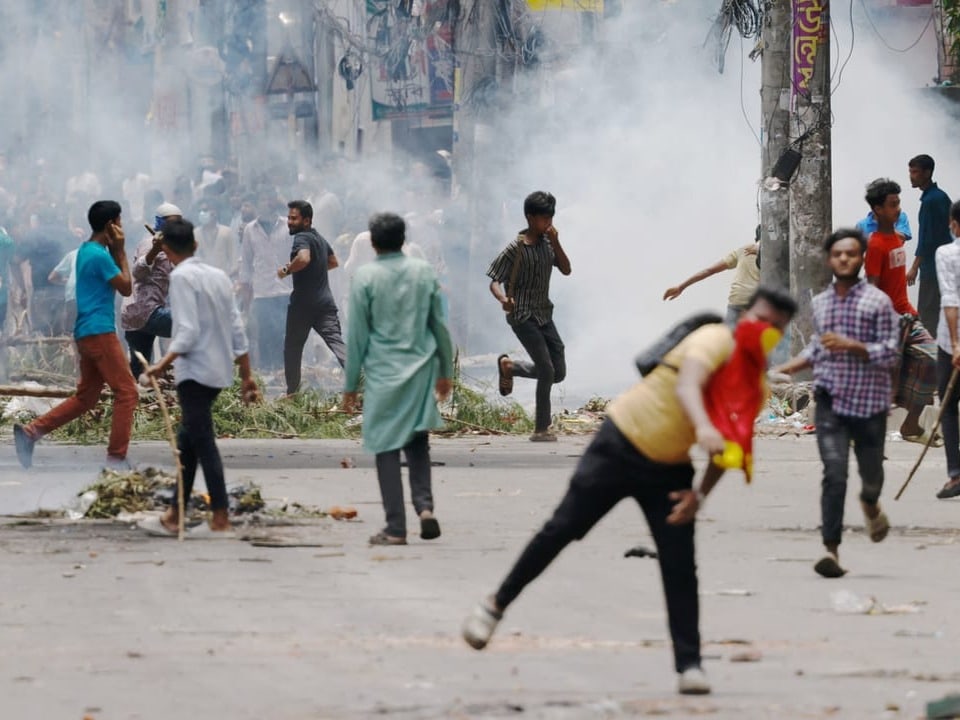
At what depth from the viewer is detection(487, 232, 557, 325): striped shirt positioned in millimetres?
14109

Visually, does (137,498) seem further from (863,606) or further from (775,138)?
(775,138)

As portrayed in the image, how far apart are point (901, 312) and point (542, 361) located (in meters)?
2.91

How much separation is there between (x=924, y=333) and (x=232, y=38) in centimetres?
2182

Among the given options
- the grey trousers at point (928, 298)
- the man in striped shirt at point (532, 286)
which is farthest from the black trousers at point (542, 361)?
the grey trousers at point (928, 298)

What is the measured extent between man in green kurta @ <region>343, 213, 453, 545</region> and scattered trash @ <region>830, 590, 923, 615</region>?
220 cm

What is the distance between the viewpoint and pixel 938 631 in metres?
A: 7.18

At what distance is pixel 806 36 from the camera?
640 inches

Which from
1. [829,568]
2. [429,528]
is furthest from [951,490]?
[429,528]

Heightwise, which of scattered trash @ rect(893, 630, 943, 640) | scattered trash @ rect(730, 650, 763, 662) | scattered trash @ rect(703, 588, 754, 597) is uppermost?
scattered trash @ rect(730, 650, 763, 662)

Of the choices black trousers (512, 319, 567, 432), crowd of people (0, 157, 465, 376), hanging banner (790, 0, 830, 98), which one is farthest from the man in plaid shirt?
hanging banner (790, 0, 830, 98)

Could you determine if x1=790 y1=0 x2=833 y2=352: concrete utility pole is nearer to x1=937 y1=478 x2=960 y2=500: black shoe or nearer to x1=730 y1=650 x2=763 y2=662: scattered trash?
x1=937 y1=478 x2=960 y2=500: black shoe

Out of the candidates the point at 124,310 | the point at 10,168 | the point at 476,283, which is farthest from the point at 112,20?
the point at 124,310

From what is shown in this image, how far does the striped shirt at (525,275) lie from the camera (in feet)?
46.3

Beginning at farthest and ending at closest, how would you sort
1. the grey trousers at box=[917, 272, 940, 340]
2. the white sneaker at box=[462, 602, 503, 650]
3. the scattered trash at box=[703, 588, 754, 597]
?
the grey trousers at box=[917, 272, 940, 340] < the scattered trash at box=[703, 588, 754, 597] < the white sneaker at box=[462, 602, 503, 650]
